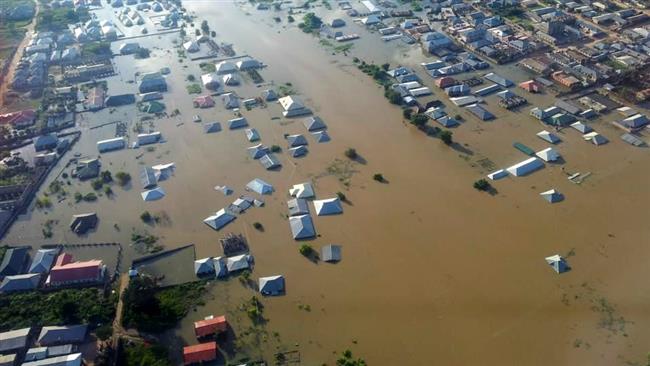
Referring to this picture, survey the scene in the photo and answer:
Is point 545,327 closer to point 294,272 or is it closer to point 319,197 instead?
point 294,272

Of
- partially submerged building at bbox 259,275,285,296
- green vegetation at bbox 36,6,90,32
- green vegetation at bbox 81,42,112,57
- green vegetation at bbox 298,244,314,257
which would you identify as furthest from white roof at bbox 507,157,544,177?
green vegetation at bbox 36,6,90,32

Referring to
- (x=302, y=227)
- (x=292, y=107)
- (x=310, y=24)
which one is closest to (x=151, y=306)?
→ (x=302, y=227)

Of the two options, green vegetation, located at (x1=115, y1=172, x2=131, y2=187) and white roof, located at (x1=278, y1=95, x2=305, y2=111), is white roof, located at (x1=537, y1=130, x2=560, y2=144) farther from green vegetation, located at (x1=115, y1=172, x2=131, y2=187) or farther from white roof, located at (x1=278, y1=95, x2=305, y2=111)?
green vegetation, located at (x1=115, y1=172, x2=131, y2=187)

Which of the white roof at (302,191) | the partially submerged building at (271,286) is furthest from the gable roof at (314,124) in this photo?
the partially submerged building at (271,286)

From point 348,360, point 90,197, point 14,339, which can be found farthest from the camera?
point 90,197

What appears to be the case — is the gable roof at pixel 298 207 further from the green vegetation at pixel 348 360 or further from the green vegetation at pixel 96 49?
the green vegetation at pixel 96 49

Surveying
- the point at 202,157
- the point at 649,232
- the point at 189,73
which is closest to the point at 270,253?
the point at 202,157

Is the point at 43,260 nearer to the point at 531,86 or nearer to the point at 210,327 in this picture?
the point at 210,327
